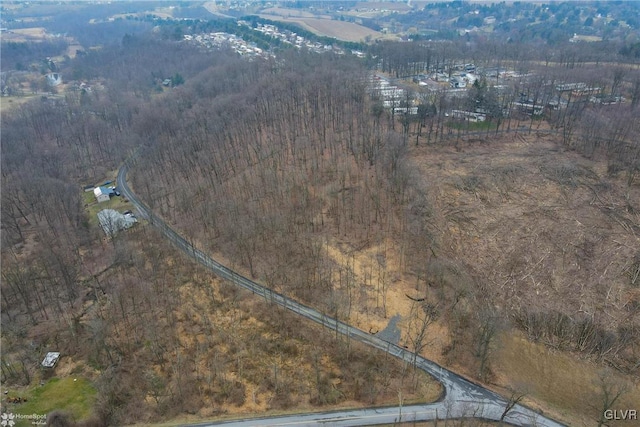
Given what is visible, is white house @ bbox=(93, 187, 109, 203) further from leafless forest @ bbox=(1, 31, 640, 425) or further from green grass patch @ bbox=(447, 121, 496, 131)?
green grass patch @ bbox=(447, 121, 496, 131)

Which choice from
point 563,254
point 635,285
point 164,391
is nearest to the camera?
point 164,391

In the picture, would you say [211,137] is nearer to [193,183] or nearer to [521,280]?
[193,183]

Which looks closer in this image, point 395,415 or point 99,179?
point 395,415

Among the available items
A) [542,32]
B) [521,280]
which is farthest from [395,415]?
[542,32]

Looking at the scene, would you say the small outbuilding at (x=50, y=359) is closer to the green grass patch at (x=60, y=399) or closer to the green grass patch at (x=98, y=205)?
the green grass patch at (x=60, y=399)

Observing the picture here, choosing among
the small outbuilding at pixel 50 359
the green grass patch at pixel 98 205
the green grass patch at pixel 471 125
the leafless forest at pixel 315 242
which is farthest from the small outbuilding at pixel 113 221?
the green grass patch at pixel 471 125

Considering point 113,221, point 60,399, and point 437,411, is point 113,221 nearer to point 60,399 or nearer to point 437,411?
point 60,399
